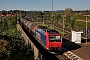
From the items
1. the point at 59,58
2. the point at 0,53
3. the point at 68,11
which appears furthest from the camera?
the point at 68,11

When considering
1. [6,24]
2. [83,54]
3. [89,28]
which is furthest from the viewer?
[6,24]

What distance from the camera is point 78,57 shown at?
24.9m

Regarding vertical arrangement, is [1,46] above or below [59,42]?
above

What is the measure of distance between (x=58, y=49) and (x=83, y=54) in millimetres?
3412

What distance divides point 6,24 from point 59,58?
54.5 m

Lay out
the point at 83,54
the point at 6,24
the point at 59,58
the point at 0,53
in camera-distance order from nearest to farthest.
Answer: the point at 0,53
the point at 59,58
the point at 83,54
the point at 6,24

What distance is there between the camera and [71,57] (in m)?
24.7

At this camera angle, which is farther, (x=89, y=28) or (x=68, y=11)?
(x=68, y=11)

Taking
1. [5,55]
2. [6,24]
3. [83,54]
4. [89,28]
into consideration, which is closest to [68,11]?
[6,24]

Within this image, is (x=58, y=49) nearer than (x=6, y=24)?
Yes

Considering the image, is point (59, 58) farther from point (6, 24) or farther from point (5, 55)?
point (6, 24)

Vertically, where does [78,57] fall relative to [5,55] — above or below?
below

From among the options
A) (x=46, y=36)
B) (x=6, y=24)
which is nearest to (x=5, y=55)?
(x=46, y=36)

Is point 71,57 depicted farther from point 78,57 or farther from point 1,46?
point 1,46
